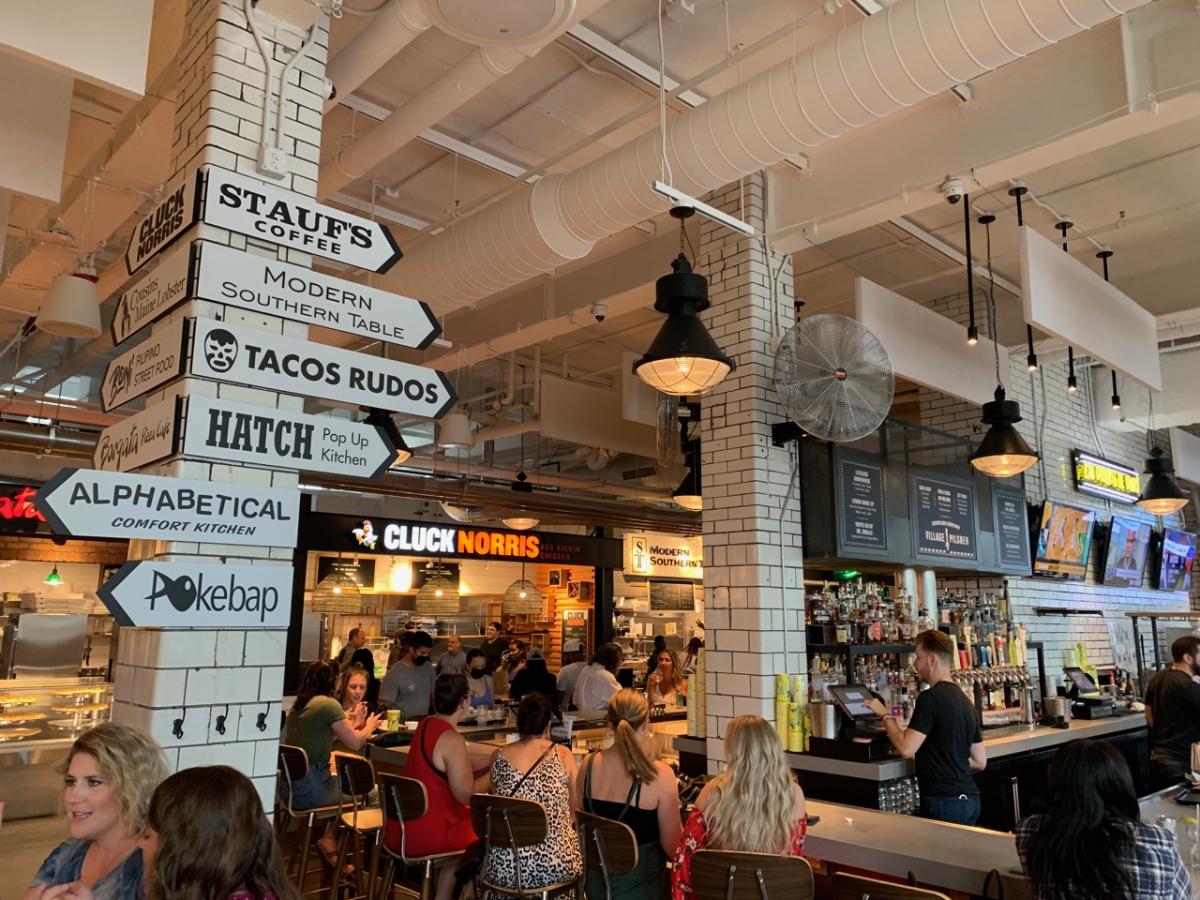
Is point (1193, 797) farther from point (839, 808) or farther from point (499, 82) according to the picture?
point (499, 82)

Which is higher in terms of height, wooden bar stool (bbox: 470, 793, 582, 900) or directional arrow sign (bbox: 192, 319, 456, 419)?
directional arrow sign (bbox: 192, 319, 456, 419)

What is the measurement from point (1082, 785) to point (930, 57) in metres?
2.63

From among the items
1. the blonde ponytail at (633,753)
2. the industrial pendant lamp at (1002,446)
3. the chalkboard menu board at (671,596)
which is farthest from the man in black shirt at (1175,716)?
the chalkboard menu board at (671,596)

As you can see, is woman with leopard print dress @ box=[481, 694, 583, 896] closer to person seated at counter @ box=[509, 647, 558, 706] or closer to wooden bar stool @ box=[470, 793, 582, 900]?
wooden bar stool @ box=[470, 793, 582, 900]

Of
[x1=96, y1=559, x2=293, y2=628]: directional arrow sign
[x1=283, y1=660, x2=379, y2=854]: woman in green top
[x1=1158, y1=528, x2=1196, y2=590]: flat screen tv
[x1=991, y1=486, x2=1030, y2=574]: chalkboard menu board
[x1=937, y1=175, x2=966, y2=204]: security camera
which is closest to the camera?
[x1=96, y1=559, x2=293, y2=628]: directional arrow sign

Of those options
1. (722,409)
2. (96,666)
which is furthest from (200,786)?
(96,666)

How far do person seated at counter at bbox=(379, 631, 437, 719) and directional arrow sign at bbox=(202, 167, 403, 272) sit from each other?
593cm

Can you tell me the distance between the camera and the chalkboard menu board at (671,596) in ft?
55.6

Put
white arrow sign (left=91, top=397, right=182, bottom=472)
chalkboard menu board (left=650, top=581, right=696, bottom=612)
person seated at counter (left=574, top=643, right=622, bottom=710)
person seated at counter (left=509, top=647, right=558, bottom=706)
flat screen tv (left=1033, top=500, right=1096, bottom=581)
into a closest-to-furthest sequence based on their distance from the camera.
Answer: white arrow sign (left=91, top=397, right=182, bottom=472)
flat screen tv (left=1033, top=500, right=1096, bottom=581)
person seated at counter (left=574, top=643, right=622, bottom=710)
person seated at counter (left=509, top=647, right=558, bottom=706)
chalkboard menu board (left=650, top=581, right=696, bottom=612)

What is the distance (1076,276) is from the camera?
5.67 meters

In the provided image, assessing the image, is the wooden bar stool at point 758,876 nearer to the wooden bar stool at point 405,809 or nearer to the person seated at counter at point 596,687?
the wooden bar stool at point 405,809

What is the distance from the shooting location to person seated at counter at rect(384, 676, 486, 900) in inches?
176

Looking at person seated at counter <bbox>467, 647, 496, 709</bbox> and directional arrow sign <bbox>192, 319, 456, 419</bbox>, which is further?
person seated at counter <bbox>467, 647, 496, 709</bbox>

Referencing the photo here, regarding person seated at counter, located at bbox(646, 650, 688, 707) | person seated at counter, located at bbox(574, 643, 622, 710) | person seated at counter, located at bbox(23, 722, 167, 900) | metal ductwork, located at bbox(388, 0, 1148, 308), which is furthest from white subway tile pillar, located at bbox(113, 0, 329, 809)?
person seated at counter, located at bbox(646, 650, 688, 707)
